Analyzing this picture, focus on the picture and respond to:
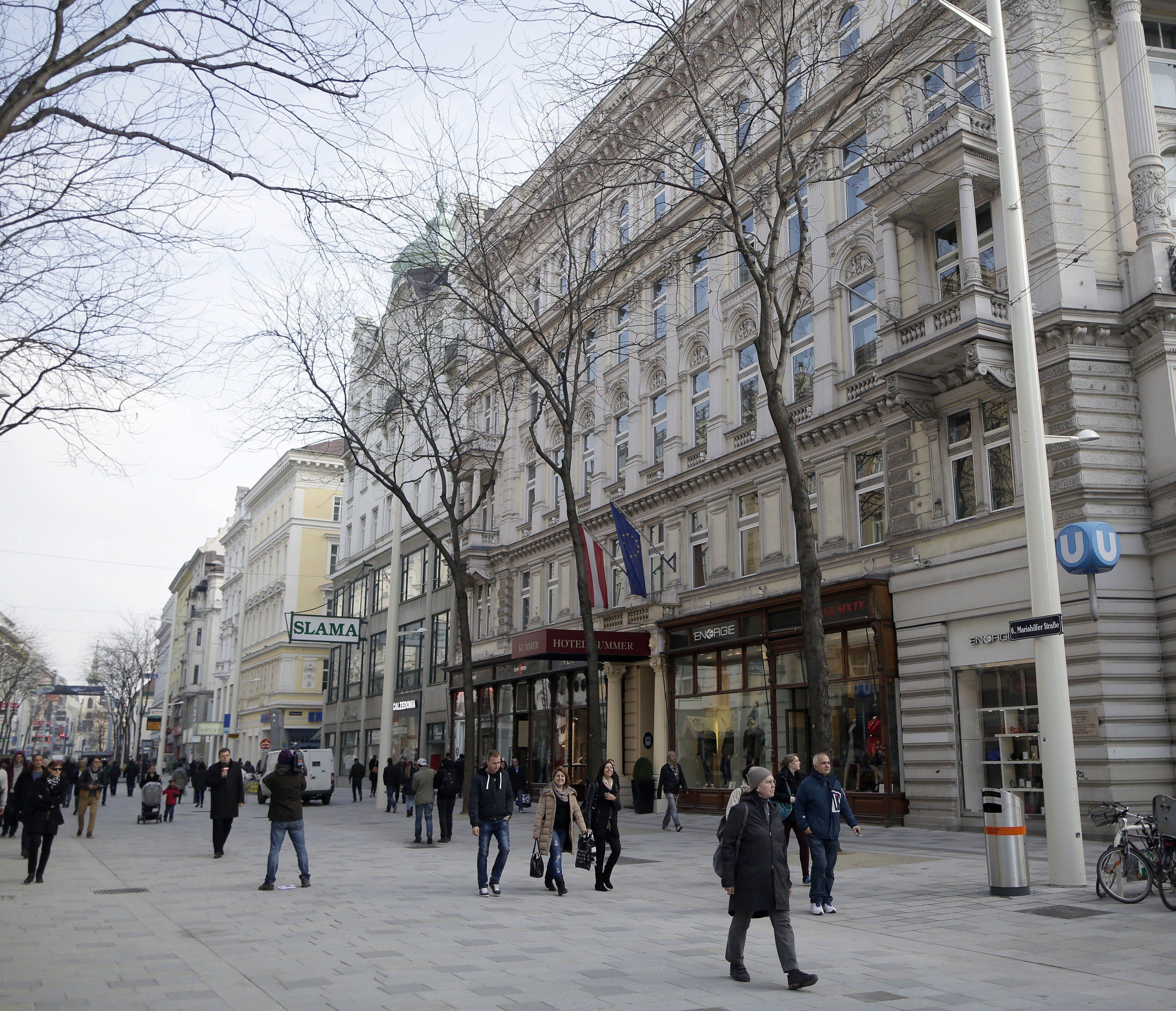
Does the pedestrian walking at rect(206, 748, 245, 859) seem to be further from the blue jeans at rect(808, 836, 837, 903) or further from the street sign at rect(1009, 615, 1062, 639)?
the street sign at rect(1009, 615, 1062, 639)

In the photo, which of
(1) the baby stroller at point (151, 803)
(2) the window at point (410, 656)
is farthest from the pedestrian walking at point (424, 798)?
(2) the window at point (410, 656)

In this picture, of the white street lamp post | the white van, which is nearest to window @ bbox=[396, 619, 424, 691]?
the white van

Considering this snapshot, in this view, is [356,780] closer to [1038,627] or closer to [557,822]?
[557,822]

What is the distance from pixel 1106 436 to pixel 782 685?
33.1ft

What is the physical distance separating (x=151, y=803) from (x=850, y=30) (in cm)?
2738

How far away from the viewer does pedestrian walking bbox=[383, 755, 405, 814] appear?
32.0m

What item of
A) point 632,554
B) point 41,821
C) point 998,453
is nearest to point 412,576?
point 632,554

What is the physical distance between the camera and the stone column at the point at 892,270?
23016 millimetres

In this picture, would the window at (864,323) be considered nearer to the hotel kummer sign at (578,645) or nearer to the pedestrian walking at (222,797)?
the hotel kummer sign at (578,645)

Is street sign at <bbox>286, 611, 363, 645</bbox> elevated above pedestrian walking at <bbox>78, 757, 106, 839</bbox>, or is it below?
above

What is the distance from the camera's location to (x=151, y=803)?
28844 mm

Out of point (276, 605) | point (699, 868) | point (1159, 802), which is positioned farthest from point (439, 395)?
point (276, 605)

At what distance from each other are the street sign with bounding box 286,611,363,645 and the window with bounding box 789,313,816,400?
62.9 ft

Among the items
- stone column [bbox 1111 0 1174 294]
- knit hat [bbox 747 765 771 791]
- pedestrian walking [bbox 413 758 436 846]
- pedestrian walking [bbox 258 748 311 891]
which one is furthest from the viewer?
pedestrian walking [bbox 413 758 436 846]
